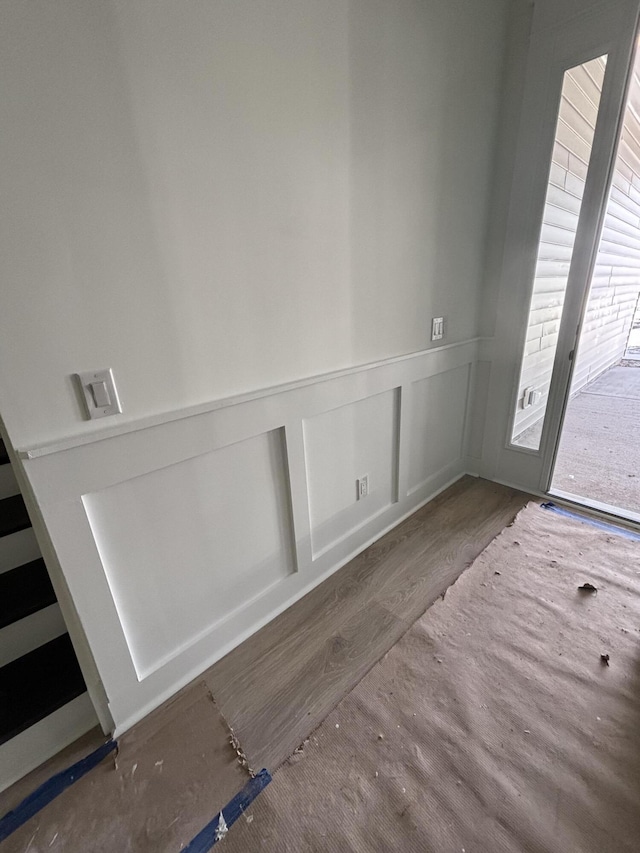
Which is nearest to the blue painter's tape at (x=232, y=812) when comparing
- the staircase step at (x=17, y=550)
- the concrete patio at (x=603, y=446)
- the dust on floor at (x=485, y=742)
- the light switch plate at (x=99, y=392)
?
the dust on floor at (x=485, y=742)

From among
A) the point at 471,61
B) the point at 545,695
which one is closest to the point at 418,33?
the point at 471,61

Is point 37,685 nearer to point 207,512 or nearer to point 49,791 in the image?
point 49,791

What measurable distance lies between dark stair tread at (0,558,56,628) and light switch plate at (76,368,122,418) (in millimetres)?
671

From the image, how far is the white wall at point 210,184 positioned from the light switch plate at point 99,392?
3 cm

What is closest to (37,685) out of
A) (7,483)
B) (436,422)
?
(7,483)

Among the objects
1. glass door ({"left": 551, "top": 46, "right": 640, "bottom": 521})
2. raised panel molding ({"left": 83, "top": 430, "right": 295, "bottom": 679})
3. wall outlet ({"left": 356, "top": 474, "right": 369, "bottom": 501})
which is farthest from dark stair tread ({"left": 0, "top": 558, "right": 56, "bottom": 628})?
glass door ({"left": 551, "top": 46, "right": 640, "bottom": 521})

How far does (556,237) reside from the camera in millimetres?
2029

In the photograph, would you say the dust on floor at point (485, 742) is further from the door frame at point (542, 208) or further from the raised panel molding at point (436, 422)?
the door frame at point (542, 208)

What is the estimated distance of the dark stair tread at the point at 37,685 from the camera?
110cm

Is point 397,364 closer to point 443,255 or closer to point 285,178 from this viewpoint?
point 443,255

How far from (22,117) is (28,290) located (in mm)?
332

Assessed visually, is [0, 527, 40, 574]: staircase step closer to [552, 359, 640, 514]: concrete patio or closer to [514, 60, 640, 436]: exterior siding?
[514, 60, 640, 436]: exterior siding

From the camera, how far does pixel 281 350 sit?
1337mm

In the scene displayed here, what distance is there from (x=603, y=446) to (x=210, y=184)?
10.5 ft
